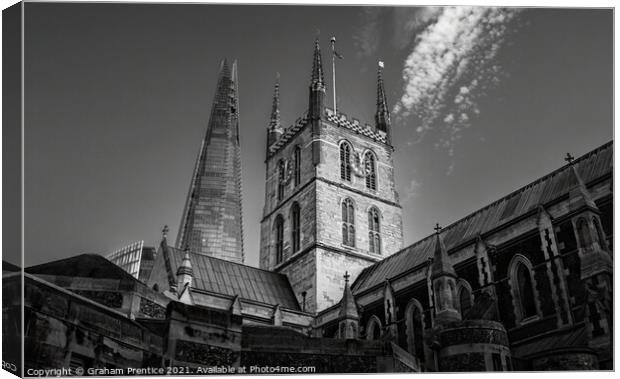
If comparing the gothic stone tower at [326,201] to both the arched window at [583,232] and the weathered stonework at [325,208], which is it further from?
the arched window at [583,232]

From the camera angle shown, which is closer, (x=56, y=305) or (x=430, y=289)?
(x=56, y=305)

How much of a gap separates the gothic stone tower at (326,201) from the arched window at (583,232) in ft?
50.1

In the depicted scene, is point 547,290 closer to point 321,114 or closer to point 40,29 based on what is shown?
point 40,29

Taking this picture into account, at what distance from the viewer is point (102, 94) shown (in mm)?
15531

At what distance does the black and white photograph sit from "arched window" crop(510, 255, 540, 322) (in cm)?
8

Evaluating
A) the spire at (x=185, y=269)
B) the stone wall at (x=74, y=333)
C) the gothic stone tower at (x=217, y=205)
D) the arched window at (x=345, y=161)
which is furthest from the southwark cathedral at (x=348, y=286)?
the gothic stone tower at (x=217, y=205)

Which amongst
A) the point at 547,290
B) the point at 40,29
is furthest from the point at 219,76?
the point at 547,290

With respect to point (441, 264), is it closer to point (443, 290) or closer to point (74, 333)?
point (443, 290)

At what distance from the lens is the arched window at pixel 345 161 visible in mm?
36094

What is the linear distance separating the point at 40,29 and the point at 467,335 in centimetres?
1238

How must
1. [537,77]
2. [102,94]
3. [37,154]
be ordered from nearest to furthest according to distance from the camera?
[37,154] < [102,94] < [537,77]

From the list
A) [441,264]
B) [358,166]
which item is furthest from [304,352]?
[358,166]

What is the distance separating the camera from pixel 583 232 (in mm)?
18281

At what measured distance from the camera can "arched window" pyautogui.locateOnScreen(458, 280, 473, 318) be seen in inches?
910
